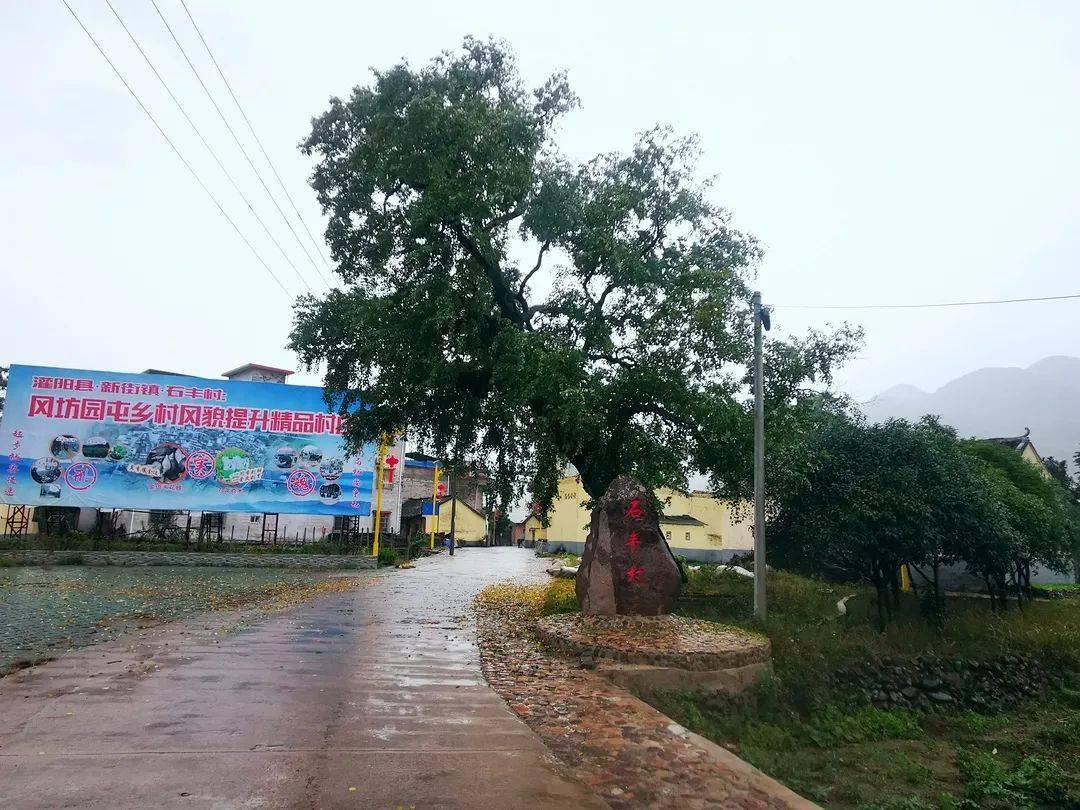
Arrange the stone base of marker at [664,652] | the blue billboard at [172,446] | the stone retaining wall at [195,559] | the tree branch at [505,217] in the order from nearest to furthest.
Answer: the stone base of marker at [664,652]
the tree branch at [505,217]
the stone retaining wall at [195,559]
the blue billboard at [172,446]

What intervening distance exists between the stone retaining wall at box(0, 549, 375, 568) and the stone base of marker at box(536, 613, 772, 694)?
62.6 ft

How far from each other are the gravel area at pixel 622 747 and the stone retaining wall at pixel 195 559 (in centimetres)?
2037

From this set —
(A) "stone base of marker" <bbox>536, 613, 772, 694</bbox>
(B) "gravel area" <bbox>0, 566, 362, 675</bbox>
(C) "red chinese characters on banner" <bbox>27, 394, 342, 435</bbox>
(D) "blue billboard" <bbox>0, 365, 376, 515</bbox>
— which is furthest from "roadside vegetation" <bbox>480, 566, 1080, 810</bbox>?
(C) "red chinese characters on banner" <bbox>27, 394, 342, 435</bbox>

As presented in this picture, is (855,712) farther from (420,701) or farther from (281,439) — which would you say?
(281,439)

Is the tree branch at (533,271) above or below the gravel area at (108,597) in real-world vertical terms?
above

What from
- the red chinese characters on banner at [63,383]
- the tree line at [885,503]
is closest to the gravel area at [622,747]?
the tree line at [885,503]

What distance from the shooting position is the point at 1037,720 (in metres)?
11.8

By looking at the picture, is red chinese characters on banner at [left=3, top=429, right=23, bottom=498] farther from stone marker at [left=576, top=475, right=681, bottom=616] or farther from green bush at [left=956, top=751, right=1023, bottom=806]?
green bush at [left=956, top=751, right=1023, bottom=806]

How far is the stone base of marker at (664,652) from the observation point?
8172 millimetres

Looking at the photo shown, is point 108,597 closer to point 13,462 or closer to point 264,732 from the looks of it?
point 264,732

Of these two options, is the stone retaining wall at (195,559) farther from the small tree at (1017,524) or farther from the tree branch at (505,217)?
the small tree at (1017,524)

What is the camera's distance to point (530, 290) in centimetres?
1400

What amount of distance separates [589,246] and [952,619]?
564 inches

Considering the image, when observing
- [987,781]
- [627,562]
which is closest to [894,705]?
[987,781]
